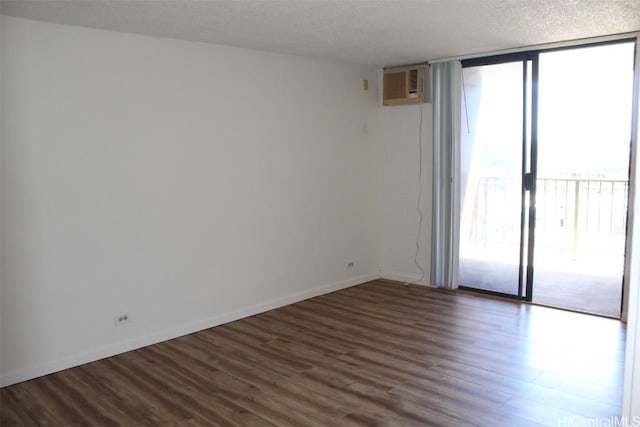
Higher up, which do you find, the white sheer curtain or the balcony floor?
the white sheer curtain

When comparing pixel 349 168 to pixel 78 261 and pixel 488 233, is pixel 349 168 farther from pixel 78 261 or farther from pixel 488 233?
pixel 78 261

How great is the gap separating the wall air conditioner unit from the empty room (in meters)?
0.03

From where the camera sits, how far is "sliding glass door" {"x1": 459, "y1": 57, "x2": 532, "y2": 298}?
5.11 m

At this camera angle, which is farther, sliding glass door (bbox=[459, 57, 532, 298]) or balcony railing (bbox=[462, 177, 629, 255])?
balcony railing (bbox=[462, 177, 629, 255])

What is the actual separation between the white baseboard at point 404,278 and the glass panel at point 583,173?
1210mm

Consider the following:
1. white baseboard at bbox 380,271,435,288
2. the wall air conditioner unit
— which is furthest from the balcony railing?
the wall air conditioner unit

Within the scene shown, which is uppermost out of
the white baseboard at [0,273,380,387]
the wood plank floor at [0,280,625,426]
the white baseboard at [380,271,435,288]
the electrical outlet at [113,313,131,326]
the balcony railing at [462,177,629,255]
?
the balcony railing at [462,177,629,255]

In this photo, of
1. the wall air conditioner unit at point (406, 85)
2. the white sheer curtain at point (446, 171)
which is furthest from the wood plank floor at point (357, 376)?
the wall air conditioner unit at point (406, 85)

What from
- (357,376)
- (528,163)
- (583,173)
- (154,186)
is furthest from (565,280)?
(154,186)

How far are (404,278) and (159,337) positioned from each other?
3.03 meters

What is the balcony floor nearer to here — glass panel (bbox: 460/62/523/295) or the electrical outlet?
glass panel (bbox: 460/62/523/295)

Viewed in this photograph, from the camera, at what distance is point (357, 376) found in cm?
349

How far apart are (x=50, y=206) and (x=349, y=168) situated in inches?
128

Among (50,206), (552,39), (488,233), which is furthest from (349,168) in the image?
(50,206)
